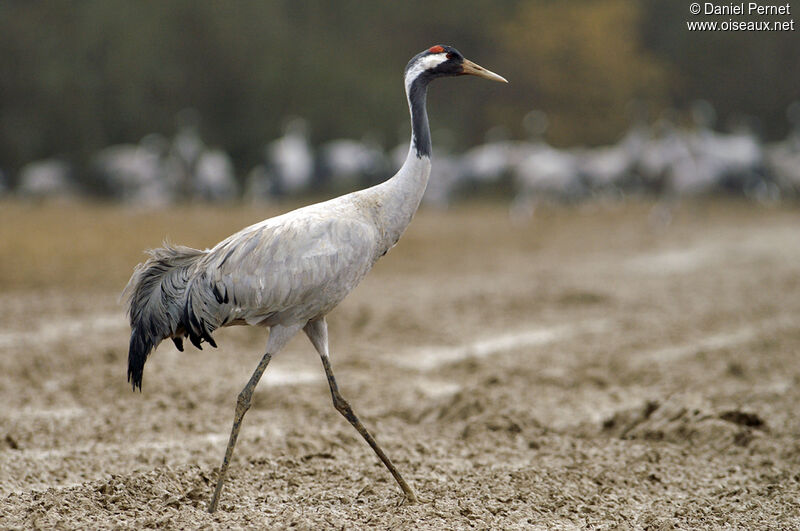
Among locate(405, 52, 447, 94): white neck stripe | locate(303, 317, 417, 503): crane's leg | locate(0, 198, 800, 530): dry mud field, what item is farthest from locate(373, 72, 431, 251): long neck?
locate(0, 198, 800, 530): dry mud field

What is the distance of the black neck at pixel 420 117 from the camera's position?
14.5 feet

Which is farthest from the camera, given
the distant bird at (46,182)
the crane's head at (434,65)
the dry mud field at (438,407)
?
the distant bird at (46,182)

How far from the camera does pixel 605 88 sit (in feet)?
95.3

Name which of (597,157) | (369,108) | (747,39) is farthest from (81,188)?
(747,39)

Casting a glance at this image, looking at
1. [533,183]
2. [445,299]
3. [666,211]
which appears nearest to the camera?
[445,299]

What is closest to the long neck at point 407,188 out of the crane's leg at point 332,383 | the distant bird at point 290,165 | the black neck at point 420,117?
the black neck at point 420,117

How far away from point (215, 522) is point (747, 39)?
A: 29357 mm

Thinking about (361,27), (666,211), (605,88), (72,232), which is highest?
(361,27)

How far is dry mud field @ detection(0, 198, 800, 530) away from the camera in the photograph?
426cm

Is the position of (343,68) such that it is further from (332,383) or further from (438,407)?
(332,383)

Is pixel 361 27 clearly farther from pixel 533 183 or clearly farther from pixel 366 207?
pixel 366 207

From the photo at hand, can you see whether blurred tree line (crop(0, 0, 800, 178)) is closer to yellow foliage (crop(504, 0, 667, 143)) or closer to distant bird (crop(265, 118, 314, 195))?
yellow foliage (crop(504, 0, 667, 143))

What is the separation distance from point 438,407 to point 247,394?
2131 millimetres

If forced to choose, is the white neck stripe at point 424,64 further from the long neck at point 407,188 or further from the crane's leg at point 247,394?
the crane's leg at point 247,394
